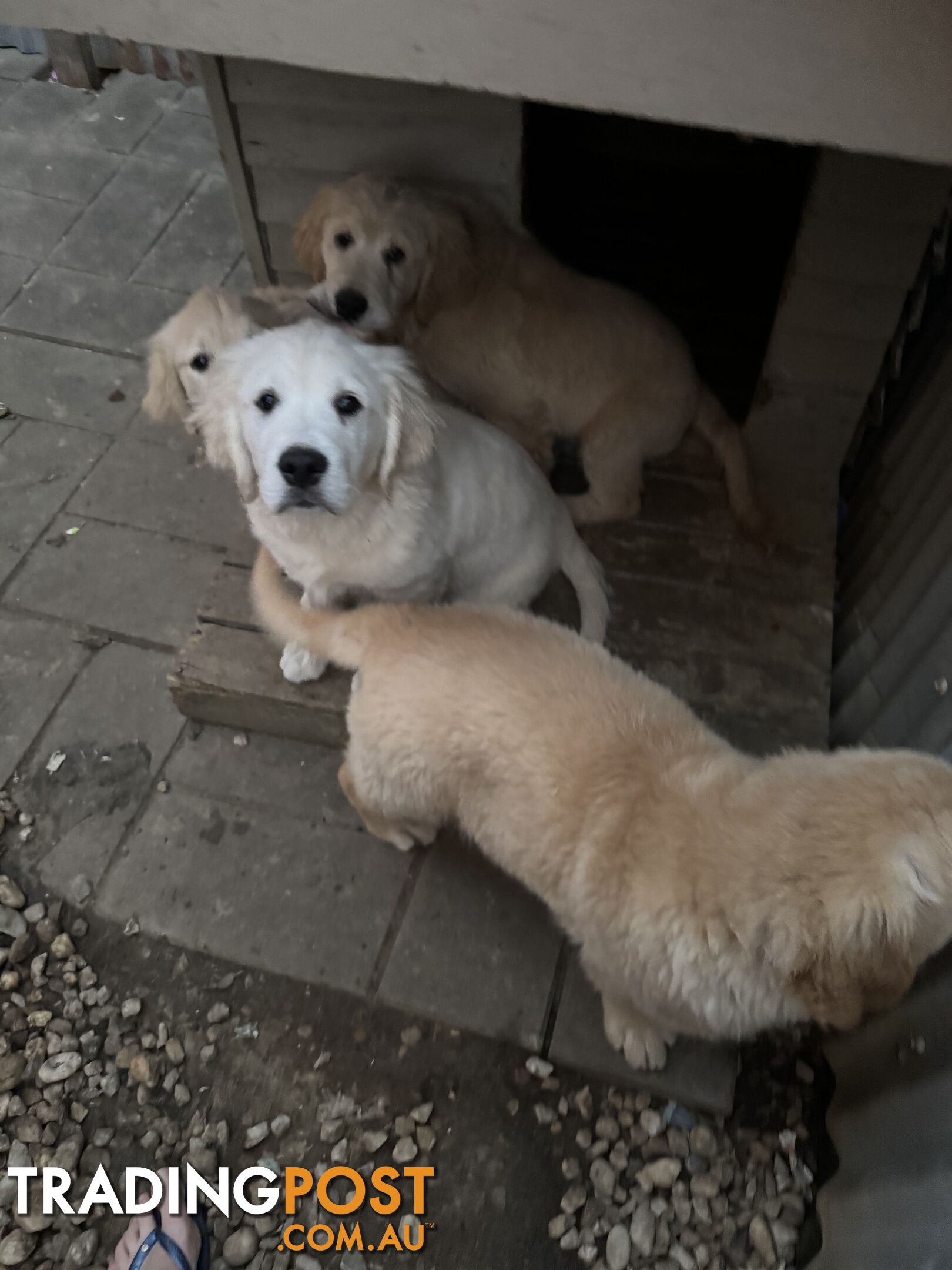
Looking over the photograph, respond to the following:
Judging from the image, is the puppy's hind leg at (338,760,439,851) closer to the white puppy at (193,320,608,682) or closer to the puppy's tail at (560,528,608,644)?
the white puppy at (193,320,608,682)

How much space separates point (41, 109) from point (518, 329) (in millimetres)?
3490

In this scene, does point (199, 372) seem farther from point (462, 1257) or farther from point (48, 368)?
point (462, 1257)

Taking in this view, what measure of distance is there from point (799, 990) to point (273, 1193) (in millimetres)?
1194

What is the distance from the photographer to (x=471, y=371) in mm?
2361

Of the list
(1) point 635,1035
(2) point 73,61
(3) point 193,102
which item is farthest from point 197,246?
(1) point 635,1035

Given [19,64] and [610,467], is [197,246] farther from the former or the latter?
[610,467]

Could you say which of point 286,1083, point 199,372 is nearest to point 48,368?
point 199,372

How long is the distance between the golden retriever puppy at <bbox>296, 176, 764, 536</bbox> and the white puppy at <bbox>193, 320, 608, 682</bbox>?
332 mm

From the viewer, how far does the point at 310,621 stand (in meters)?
1.71

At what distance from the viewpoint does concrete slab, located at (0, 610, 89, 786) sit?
2.30 metres

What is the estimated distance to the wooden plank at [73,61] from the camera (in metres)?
4.14

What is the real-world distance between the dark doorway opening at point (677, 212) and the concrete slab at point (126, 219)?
158cm

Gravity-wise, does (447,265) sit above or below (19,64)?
above

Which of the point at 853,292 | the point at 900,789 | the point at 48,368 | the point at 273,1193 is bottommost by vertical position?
the point at 273,1193
